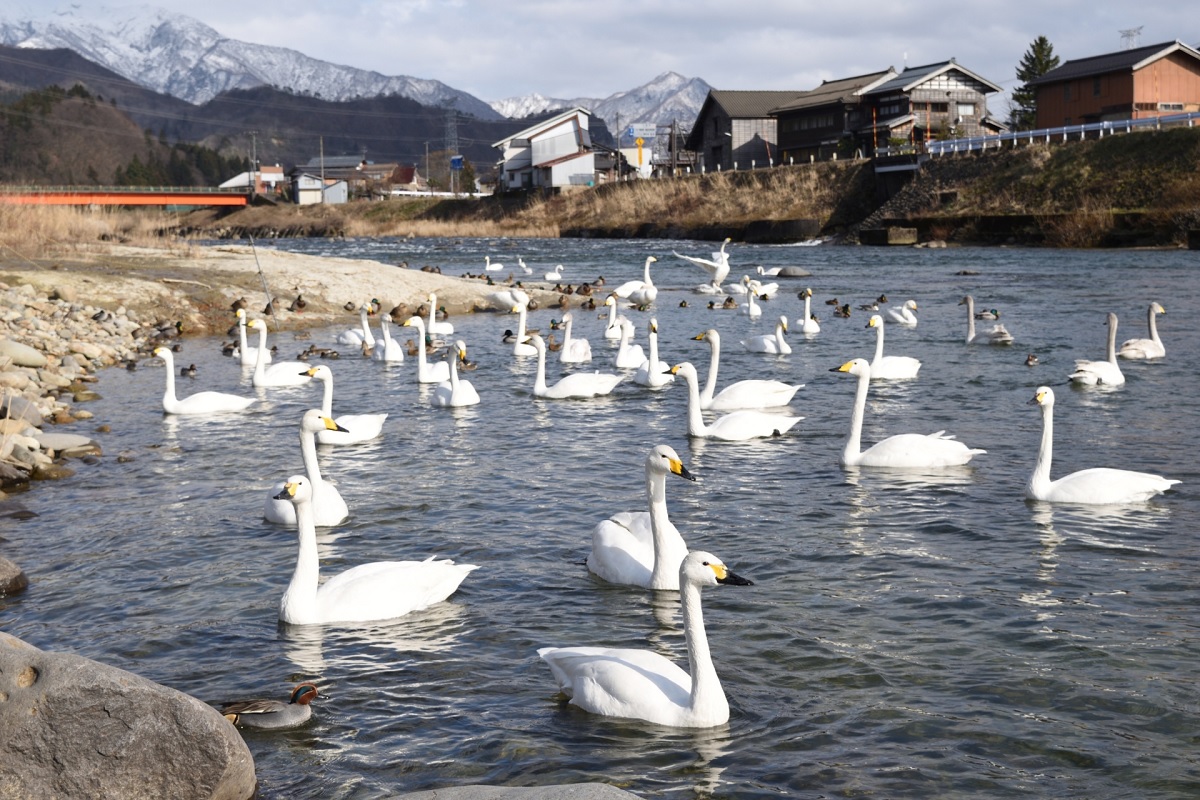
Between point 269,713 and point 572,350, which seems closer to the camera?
point 269,713

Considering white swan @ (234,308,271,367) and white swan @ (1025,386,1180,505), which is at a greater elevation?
white swan @ (234,308,271,367)

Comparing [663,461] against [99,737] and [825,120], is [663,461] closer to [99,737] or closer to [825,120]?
[99,737]

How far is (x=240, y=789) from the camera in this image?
593 centimetres

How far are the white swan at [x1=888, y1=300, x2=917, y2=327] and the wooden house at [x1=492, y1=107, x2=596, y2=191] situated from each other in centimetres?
8359

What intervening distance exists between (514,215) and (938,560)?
96805 mm

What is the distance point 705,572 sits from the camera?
22.4ft

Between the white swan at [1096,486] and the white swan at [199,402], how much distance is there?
11114mm

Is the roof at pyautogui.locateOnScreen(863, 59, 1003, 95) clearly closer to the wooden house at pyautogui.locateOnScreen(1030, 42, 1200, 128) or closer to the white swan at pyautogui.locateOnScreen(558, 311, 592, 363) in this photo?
the wooden house at pyautogui.locateOnScreen(1030, 42, 1200, 128)

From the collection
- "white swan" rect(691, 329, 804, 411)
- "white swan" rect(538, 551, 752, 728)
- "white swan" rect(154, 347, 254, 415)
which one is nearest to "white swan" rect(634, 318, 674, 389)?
"white swan" rect(691, 329, 804, 411)

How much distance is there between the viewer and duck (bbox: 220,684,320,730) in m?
6.84

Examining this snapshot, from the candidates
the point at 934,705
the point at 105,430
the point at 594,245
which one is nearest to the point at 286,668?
the point at 934,705

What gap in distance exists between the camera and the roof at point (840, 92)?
87500 millimetres

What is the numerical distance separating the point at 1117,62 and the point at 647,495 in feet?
226

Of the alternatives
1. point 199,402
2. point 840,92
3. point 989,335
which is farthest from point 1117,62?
point 199,402
